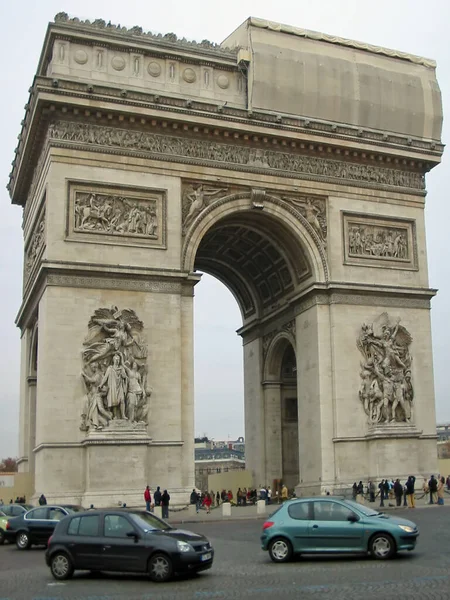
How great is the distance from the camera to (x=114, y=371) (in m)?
32.6

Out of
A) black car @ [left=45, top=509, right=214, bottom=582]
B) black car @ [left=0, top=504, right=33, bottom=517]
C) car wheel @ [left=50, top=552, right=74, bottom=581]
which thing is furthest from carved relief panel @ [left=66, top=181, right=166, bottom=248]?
car wheel @ [left=50, top=552, right=74, bottom=581]

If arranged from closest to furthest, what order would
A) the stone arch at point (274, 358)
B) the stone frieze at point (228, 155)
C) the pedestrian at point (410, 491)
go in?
the pedestrian at point (410, 491), the stone frieze at point (228, 155), the stone arch at point (274, 358)

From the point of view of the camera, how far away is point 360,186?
1556 inches

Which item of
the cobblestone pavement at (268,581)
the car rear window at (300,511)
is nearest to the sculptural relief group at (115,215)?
the cobblestone pavement at (268,581)

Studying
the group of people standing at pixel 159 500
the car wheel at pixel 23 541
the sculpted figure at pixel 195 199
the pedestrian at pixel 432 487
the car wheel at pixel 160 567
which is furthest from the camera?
the sculpted figure at pixel 195 199

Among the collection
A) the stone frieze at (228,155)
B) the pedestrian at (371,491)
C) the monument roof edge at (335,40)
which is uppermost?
the monument roof edge at (335,40)

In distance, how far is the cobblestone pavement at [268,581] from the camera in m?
13.6

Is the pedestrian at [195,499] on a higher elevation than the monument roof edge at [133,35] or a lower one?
lower

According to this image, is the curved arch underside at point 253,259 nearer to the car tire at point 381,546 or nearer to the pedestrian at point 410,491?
the pedestrian at point 410,491

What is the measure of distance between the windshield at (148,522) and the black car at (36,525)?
7734 millimetres

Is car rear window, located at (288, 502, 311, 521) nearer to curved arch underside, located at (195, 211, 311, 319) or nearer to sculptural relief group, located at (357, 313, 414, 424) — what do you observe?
sculptural relief group, located at (357, 313, 414, 424)

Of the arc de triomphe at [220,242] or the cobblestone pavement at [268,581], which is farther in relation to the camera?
the arc de triomphe at [220,242]

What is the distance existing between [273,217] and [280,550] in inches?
877

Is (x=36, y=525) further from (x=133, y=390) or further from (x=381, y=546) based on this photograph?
(x=381, y=546)
